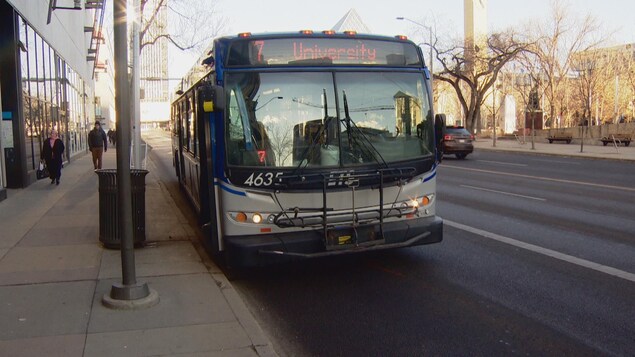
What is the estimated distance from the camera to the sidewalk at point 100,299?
4664 mm

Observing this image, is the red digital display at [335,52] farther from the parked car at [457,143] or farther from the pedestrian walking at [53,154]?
the parked car at [457,143]

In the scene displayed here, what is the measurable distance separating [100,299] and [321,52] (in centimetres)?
366

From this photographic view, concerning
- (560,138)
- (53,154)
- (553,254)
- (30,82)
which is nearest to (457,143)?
(53,154)

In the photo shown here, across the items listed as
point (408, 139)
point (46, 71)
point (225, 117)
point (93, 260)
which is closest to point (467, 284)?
point (408, 139)

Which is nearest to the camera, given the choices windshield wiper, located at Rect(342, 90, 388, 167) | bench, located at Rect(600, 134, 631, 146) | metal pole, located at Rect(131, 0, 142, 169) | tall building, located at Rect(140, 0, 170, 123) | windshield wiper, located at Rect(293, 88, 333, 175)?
windshield wiper, located at Rect(293, 88, 333, 175)

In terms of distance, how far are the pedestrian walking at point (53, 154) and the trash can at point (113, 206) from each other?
30.4 feet

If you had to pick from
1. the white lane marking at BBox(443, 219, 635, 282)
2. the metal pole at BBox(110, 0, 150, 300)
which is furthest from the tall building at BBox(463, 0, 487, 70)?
the metal pole at BBox(110, 0, 150, 300)

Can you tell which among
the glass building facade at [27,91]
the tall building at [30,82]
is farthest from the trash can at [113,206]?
the glass building facade at [27,91]

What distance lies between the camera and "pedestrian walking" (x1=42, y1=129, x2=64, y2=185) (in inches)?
635

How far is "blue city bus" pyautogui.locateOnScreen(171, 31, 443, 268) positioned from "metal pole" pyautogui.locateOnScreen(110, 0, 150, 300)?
37.6 inches

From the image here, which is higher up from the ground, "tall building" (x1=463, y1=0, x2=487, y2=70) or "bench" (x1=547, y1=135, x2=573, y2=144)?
"tall building" (x1=463, y1=0, x2=487, y2=70)

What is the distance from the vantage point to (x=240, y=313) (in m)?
5.45

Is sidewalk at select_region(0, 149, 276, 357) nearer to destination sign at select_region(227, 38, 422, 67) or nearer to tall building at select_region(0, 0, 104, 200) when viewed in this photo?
destination sign at select_region(227, 38, 422, 67)

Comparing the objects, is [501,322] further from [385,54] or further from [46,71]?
[46,71]
